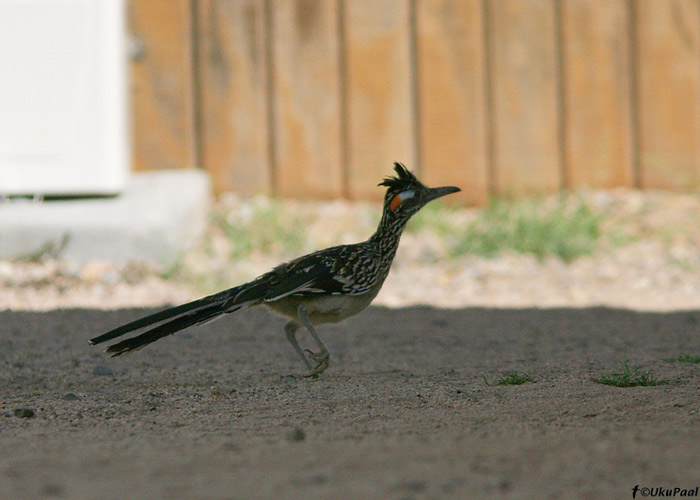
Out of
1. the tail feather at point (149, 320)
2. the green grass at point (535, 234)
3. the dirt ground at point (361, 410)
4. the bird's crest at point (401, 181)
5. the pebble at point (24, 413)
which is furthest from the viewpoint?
the green grass at point (535, 234)

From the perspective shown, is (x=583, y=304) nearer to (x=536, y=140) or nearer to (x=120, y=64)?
(x=536, y=140)

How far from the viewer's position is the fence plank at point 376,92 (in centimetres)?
841

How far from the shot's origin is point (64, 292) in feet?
21.6

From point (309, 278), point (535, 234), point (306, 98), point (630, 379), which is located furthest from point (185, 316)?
point (306, 98)

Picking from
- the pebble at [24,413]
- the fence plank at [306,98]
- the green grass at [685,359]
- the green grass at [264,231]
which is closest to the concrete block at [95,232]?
the green grass at [264,231]

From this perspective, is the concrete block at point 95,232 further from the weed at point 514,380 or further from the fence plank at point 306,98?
the weed at point 514,380

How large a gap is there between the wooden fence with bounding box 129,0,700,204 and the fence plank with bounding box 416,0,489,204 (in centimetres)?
1

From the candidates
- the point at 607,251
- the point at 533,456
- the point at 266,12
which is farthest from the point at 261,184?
the point at 533,456

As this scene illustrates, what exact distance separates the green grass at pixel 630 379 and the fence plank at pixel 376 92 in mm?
4514

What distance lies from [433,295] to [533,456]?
3906mm

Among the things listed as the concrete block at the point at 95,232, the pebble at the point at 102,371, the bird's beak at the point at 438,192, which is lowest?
the pebble at the point at 102,371

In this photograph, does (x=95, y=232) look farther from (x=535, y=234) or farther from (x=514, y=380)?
(x=514, y=380)

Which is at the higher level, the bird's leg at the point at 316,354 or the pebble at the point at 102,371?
the bird's leg at the point at 316,354

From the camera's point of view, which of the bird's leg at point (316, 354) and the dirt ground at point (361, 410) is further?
the bird's leg at point (316, 354)
